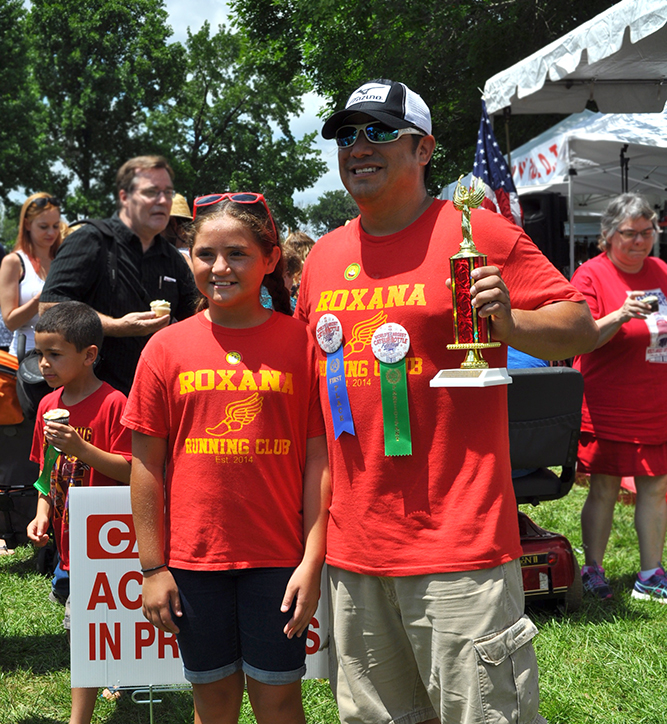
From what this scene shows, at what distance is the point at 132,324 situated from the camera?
3.31 meters

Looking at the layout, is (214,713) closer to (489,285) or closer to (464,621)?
(464,621)

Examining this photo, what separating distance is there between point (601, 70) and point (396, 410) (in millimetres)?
5932

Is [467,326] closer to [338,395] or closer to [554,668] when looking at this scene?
[338,395]

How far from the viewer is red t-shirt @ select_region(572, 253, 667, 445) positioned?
174 inches

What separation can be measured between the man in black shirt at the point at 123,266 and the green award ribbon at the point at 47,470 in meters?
0.55

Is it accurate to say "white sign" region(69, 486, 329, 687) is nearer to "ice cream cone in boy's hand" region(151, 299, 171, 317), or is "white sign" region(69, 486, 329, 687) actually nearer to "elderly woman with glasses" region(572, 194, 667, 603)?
"ice cream cone in boy's hand" region(151, 299, 171, 317)

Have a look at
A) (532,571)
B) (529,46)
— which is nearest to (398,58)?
(529,46)

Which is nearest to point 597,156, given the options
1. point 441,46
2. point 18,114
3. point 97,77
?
point 441,46

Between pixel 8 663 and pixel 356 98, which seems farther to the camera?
pixel 8 663

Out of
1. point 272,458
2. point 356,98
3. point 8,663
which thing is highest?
point 356,98

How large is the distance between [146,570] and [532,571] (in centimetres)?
248

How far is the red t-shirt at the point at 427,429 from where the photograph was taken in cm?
192

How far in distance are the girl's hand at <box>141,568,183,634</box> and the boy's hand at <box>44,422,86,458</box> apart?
0.87 m

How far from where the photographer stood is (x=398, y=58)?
1619cm
